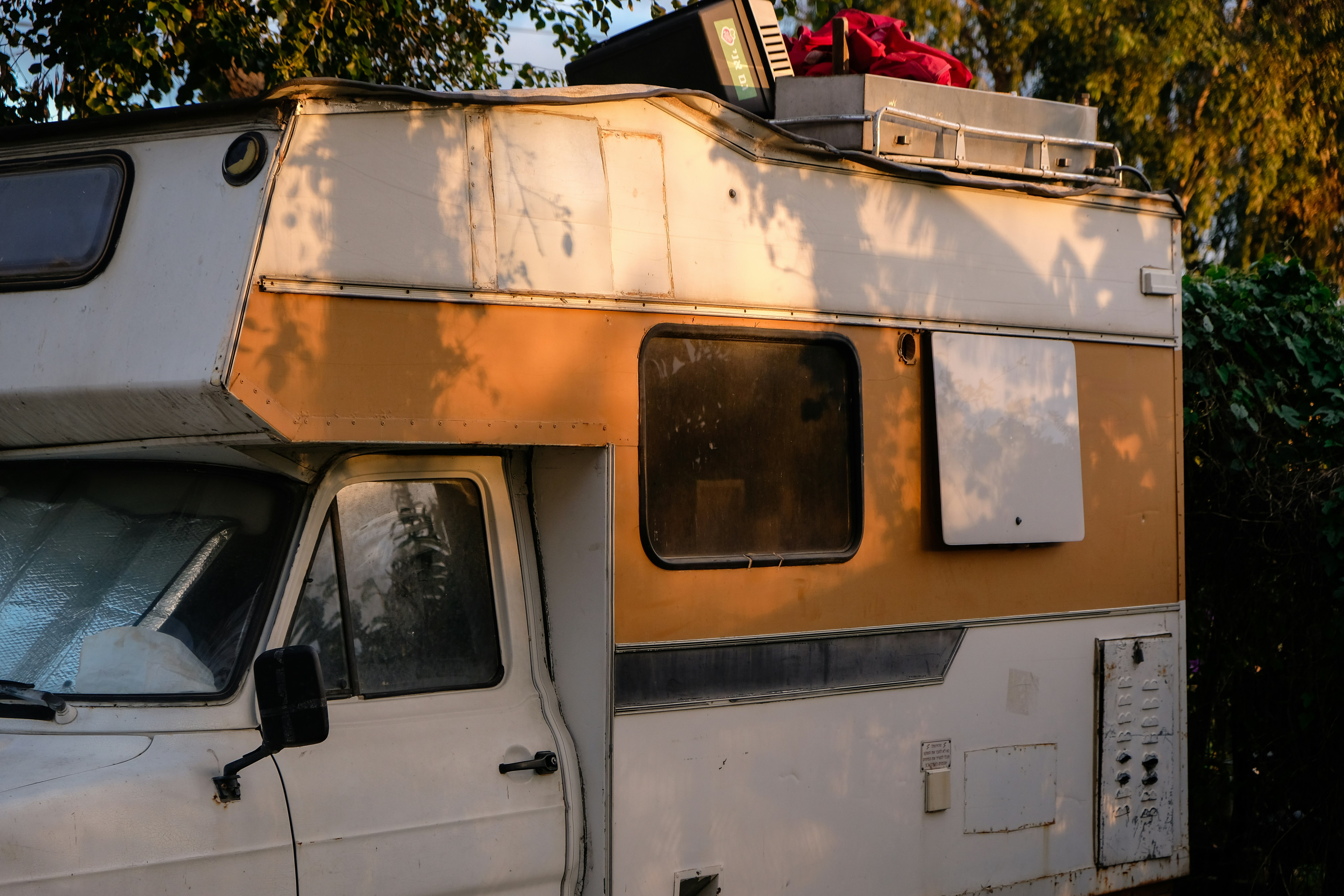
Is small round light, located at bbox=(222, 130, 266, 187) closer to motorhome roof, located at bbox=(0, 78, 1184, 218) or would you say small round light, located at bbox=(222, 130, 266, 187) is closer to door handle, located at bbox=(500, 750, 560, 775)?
motorhome roof, located at bbox=(0, 78, 1184, 218)

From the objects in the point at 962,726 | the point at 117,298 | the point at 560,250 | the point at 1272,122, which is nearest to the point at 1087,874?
the point at 962,726

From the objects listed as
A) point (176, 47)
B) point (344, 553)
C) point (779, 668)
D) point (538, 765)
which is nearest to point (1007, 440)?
point (779, 668)

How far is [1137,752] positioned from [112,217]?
3.93 meters

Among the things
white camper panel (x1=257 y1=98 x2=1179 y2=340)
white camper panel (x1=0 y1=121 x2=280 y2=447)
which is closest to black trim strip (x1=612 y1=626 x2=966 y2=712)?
white camper panel (x1=257 y1=98 x2=1179 y2=340)

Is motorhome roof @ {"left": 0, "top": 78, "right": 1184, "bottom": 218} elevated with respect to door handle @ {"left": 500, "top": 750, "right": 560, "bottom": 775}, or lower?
elevated

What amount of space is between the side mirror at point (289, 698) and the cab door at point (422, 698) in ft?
0.85

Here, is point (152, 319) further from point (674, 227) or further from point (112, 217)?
point (674, 227)

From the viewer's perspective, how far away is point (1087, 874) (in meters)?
4.63

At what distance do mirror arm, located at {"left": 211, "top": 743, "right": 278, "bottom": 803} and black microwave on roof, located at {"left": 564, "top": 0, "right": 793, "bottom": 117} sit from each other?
2.81 meters

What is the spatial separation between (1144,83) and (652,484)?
1261 cm

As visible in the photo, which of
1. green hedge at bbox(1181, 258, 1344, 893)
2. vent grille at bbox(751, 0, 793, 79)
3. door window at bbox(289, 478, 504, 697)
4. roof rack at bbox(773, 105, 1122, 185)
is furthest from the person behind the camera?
green hedge at bbox(1181, 258, 1344, 893)

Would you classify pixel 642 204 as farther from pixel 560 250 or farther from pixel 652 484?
pixel 652 484

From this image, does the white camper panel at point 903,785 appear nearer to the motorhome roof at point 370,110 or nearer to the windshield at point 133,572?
the windshield at point 133,572

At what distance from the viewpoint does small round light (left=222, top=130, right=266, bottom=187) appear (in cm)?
312
